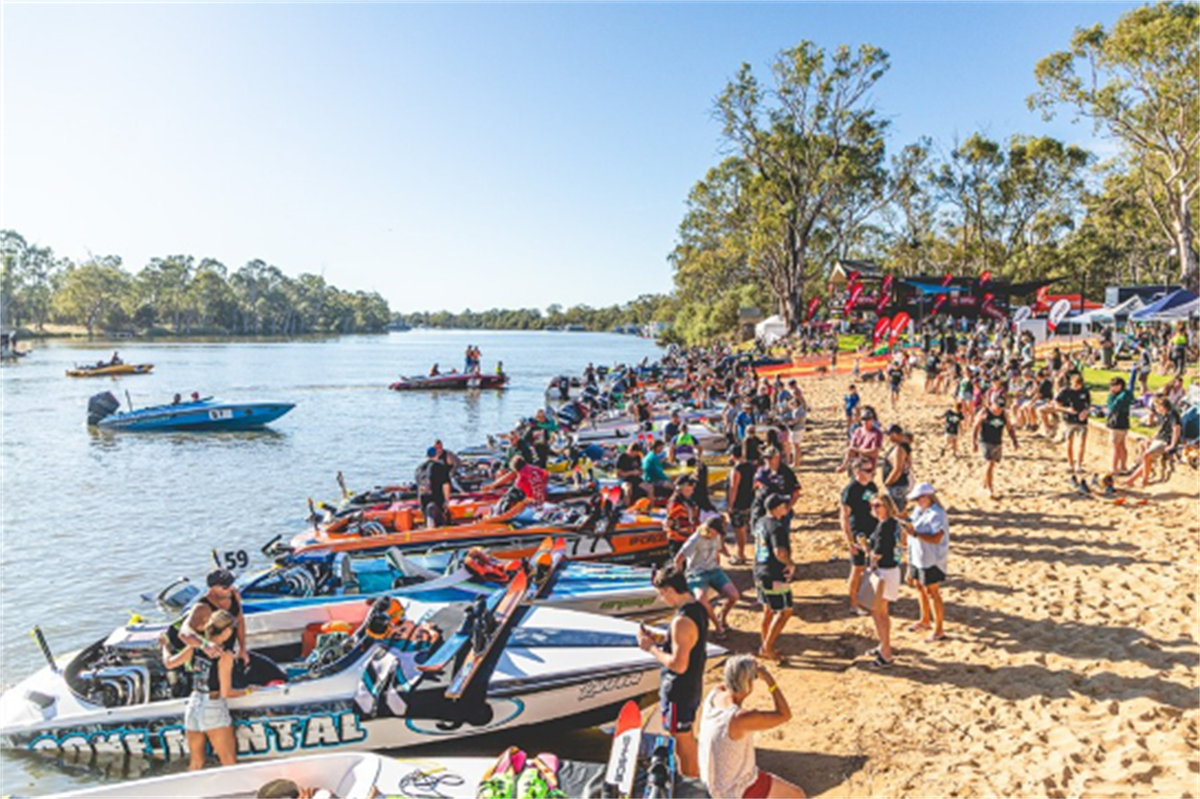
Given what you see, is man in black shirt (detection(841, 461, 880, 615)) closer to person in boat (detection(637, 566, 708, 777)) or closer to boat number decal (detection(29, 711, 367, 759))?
person in boat (detection(637, 566, 708, 777))

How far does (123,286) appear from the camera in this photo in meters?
130

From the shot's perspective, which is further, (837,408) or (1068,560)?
(837,408)

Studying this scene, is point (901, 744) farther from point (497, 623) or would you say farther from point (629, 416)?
→ point (629, 416)

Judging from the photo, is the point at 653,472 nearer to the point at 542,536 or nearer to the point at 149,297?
the point at 542,536

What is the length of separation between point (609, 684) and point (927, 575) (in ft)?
11.6

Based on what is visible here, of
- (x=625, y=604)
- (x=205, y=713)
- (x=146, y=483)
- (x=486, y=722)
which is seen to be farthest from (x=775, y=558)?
(x=146, y=483)

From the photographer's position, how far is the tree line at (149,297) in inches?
4892

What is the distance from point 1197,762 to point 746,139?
157ft

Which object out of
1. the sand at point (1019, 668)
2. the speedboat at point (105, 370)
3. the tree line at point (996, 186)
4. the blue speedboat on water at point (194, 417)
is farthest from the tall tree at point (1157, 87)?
the speedboat at point (105, 370)

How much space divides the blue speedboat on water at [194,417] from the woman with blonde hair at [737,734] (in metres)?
31.8

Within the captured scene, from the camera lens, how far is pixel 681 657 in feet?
17.7

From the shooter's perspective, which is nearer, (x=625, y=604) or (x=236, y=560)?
(x=625, y=604)

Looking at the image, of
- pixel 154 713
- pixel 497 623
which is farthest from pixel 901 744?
pixel 154 713

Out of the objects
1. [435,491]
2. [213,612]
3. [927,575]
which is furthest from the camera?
[435,491]
